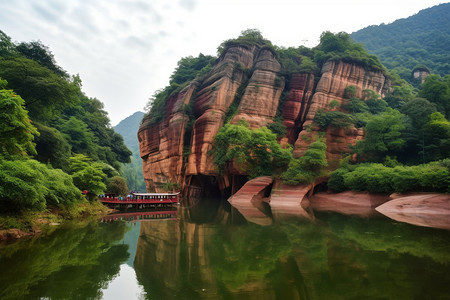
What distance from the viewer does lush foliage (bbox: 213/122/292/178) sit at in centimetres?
2908

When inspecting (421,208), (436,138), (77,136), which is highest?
(77,136)

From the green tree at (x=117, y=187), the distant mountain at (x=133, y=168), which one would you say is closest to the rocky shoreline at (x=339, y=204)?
the green tree at (x=117, y=187)

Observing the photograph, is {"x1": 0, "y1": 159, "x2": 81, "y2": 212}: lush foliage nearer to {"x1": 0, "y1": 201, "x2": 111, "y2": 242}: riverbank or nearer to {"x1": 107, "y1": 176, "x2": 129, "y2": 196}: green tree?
{"x1": 0, "y1": 201, "x2": 111, "y2": 242}: riverbank

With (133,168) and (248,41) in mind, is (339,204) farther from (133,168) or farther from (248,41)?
(133,168)

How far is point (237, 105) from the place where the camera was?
35.5 m

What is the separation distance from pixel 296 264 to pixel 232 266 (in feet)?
5.19

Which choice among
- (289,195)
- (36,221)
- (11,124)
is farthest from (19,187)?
(289,195)

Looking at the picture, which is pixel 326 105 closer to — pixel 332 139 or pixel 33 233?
pixel 332 139

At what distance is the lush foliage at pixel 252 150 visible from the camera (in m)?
29.1

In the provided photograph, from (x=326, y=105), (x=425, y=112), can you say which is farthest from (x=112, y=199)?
(x=425, y=112)

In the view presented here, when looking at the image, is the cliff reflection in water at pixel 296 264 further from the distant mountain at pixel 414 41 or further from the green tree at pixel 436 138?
the distant mountain at pixel 414 41

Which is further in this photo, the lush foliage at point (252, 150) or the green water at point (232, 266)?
the lush foliage at point (252, 150)

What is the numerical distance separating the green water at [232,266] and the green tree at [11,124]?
377cm

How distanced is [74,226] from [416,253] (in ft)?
44.9
